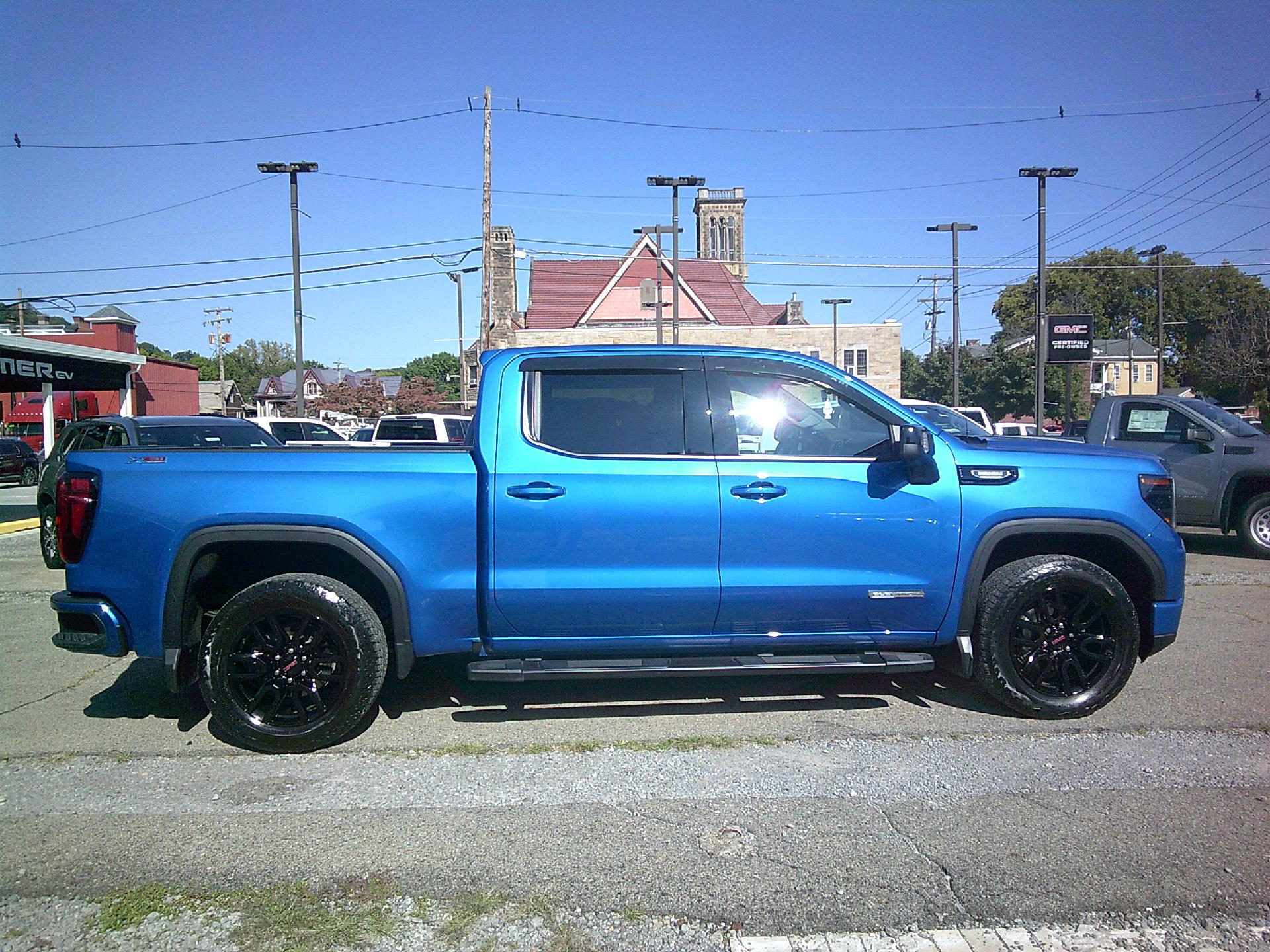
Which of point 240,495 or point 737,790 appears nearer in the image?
point 737,790

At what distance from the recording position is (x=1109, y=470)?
4863mm

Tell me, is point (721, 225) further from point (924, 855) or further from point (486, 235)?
point (924, 855)

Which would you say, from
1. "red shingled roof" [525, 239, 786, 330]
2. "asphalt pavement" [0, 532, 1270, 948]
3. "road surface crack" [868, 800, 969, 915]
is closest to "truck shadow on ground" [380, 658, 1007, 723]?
"asphalt pavement" [0, 532, 1270, 948]

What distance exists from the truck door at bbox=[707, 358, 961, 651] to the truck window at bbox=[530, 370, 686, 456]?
9.2 inches

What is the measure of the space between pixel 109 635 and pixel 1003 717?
4588 millimetres

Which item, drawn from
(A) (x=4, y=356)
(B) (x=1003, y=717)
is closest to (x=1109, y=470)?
(B) (x=1003, y=717)

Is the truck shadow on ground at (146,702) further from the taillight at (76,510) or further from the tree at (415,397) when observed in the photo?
the tree at (415,397)

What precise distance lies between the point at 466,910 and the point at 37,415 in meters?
44.4

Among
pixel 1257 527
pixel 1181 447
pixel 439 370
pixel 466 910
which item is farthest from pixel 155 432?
pixel 439 370

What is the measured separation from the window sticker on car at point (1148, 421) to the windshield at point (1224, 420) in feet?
1.01

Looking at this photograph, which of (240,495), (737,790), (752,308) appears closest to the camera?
(737,790)

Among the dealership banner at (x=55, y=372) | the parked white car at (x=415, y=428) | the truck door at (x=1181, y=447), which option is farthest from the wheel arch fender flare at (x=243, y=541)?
the dealership banner at (x=55, y=372)

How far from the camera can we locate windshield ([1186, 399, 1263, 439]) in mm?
10586

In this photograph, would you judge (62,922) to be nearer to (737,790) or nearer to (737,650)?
(737,790)
